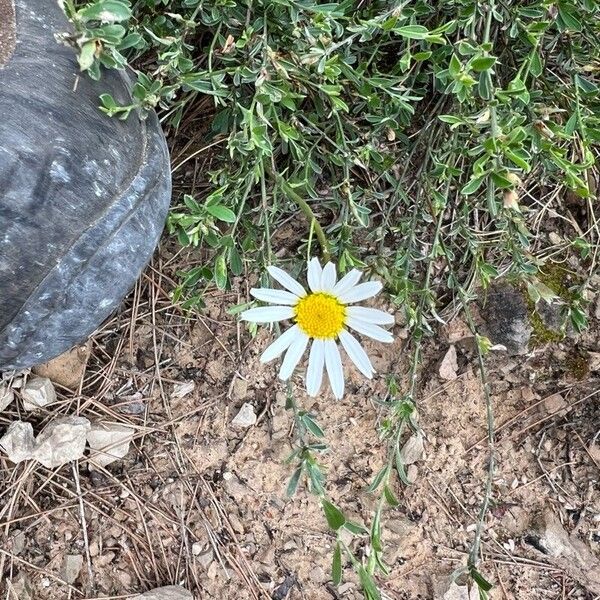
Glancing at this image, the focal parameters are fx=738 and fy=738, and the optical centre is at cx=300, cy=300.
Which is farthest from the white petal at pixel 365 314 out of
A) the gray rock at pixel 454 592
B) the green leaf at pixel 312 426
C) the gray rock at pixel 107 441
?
the gray rock at pixel 454 592

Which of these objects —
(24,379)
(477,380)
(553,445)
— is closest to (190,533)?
(24,379)

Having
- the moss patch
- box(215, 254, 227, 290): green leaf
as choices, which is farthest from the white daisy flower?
the moss patch

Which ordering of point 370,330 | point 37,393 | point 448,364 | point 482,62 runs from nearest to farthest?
point 482,62 → point 370,330 → point 37,393 → point 448,364

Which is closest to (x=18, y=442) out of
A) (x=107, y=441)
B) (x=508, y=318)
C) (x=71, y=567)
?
(x=107, y=441)

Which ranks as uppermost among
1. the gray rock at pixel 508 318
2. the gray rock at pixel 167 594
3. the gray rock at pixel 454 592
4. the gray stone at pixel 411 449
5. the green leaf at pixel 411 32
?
the green leaf at pixel 411 32

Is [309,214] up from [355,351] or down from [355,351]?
up

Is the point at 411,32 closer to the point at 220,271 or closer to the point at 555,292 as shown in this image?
the point at 220,271

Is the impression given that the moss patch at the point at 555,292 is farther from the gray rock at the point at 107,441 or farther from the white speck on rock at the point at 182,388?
the gray rock at the point at 107,441
